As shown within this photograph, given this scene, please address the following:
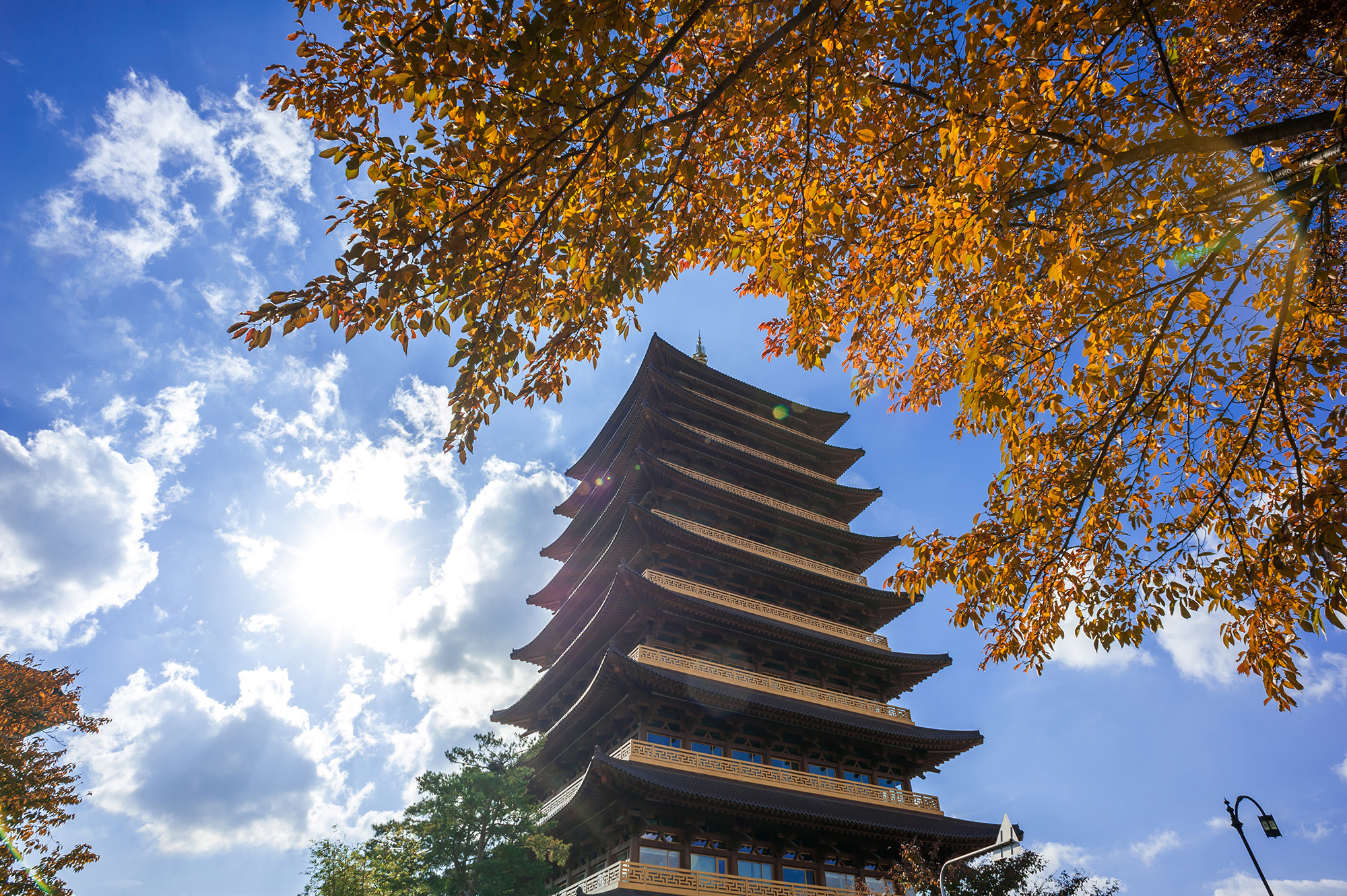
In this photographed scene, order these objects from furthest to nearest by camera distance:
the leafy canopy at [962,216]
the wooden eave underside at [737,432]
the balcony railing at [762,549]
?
the wooden eave underside at [737,432] → the balcony railing at [762,549] → the leafy canopy at [962,216]

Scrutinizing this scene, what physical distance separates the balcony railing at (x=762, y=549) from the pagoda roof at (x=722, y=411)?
5.67 m

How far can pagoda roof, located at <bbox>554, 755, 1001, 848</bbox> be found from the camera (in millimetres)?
12820

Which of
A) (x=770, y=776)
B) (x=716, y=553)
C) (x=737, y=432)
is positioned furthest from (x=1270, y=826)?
(x=737, y=432)

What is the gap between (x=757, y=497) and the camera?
21.2 meters

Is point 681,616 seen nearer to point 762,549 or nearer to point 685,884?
point 762,549

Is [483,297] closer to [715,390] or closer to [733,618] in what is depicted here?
[733,618]

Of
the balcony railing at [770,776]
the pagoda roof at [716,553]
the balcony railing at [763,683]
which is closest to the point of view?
the balcony railing at [770,776]

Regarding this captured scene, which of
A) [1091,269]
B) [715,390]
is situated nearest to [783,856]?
[1091,269]

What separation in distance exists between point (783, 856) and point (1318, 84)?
1624 centimetres

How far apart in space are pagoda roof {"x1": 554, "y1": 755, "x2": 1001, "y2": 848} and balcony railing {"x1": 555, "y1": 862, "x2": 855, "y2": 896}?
127 centimetres

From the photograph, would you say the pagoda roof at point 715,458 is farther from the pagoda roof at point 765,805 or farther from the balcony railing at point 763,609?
the pagoda roof at point 765,805

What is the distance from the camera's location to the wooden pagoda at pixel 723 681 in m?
13.8

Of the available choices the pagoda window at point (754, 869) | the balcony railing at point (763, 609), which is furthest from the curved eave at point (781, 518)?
the pagoda window at point (754, 869)

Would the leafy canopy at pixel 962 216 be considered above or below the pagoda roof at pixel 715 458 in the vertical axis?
below
